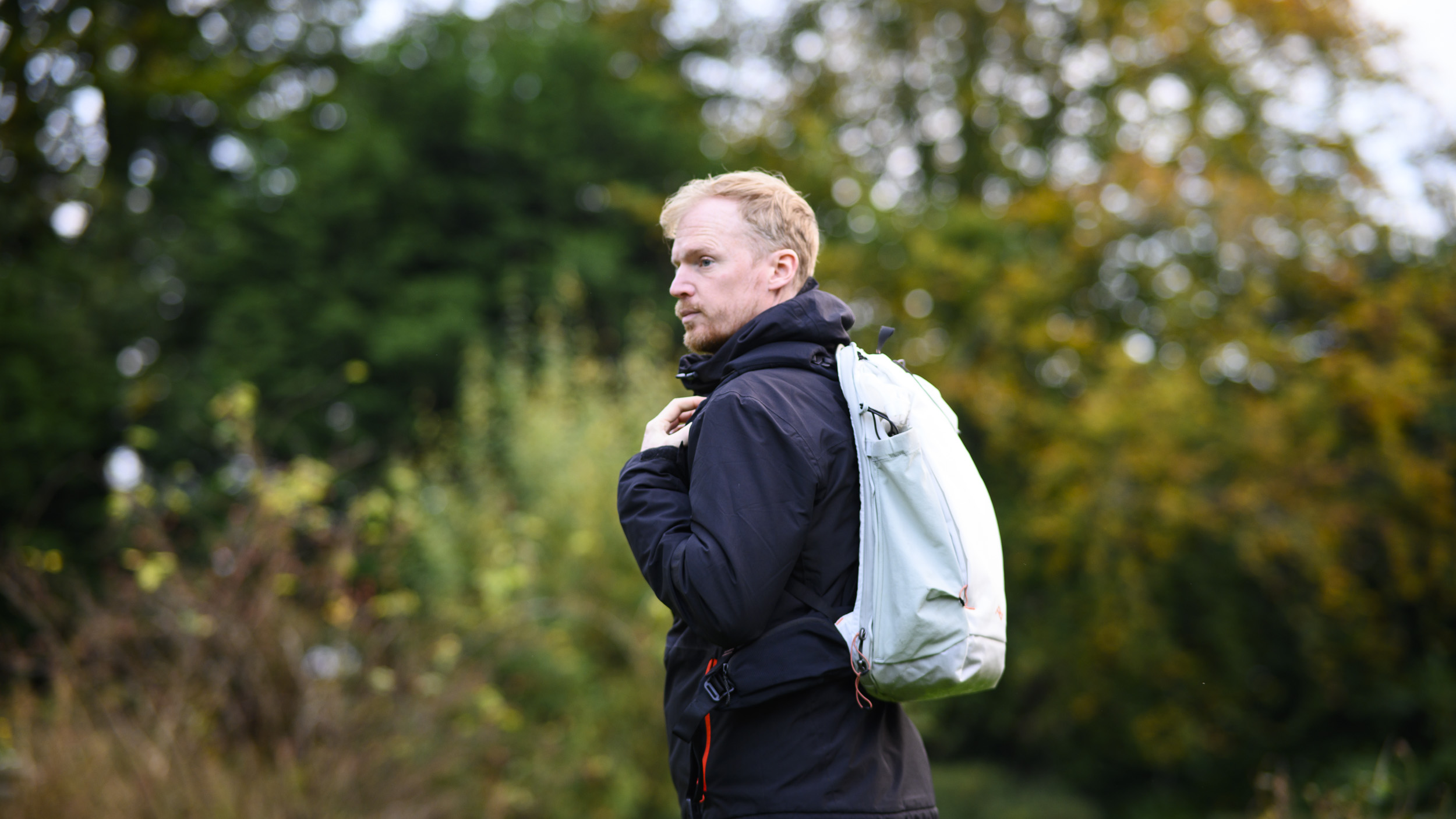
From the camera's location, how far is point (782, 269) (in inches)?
79.5

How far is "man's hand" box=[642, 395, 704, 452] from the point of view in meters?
1.98

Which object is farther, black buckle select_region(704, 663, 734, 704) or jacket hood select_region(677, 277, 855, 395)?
jacket hood select_region(677, 277, 855, 395)

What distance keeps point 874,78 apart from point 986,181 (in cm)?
187

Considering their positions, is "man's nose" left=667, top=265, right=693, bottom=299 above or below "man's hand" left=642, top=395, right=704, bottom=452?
above

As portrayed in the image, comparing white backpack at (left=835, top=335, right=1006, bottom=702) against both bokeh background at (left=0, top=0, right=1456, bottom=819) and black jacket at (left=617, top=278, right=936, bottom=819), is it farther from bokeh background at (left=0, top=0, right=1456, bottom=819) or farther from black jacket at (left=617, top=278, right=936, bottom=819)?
bokeh background at (left=0, top=0, right=1456, bottom=819)

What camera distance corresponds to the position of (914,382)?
1.94 m

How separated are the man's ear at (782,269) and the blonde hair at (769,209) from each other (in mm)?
14

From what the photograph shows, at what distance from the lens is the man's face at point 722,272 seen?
78.7 inches

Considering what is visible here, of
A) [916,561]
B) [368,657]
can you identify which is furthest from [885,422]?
[368,657]

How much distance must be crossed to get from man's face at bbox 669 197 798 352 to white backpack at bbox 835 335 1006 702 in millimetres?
254

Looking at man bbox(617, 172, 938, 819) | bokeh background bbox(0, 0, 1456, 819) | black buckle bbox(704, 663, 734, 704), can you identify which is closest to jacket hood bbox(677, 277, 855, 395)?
man bbox(617, 172, 938, 819)

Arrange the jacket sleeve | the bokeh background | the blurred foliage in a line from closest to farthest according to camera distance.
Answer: the jacket sleeve, the blurred foliage, the bokeh background

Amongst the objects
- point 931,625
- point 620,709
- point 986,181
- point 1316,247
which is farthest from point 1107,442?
point 931,625

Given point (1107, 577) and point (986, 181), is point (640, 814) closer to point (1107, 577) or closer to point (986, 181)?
point (1107, 577)
